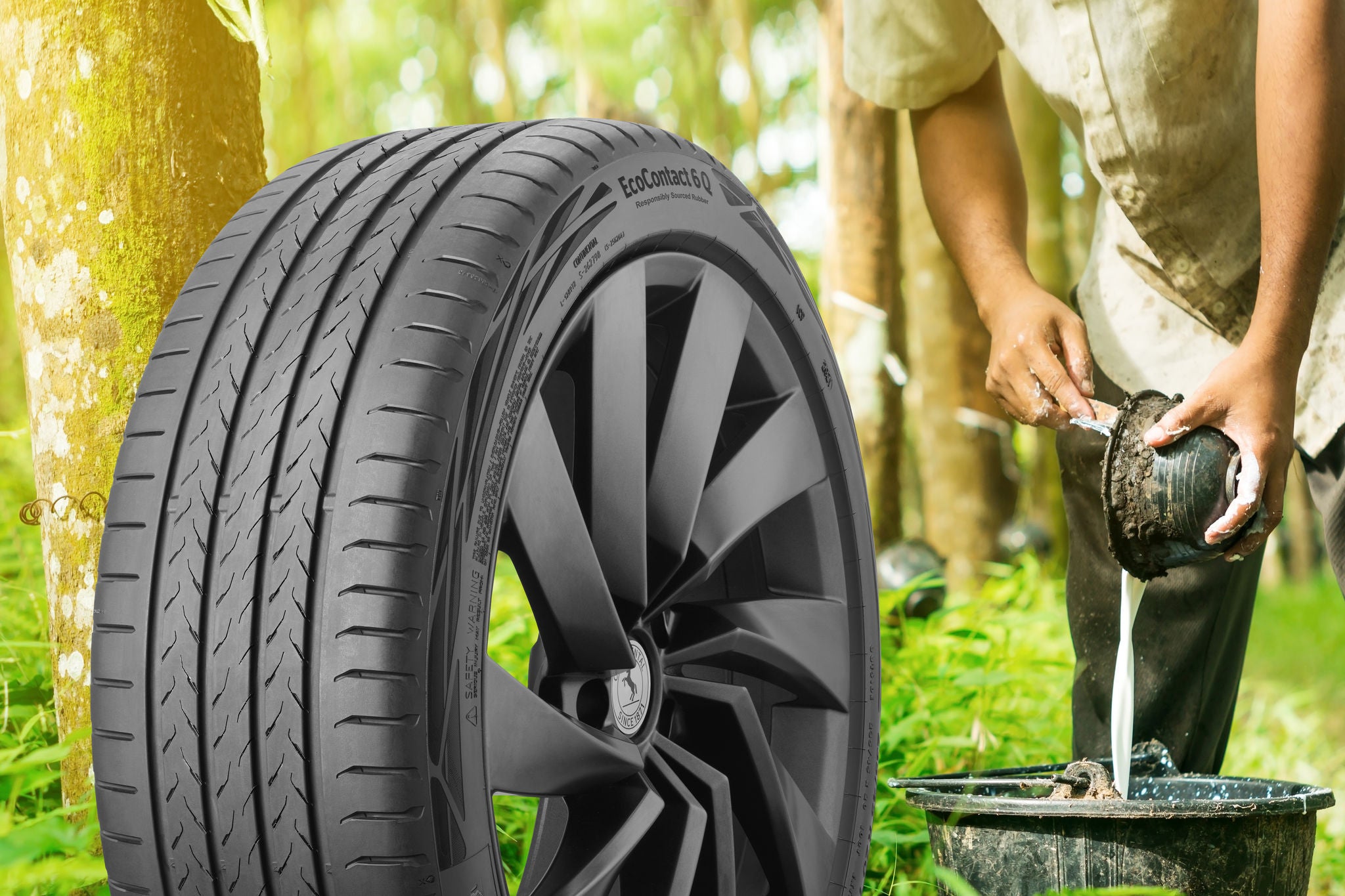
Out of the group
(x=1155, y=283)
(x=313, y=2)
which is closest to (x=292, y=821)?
(x=1155, y=283)

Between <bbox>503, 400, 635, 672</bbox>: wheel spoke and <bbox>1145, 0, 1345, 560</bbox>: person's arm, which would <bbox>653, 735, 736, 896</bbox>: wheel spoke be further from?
<bbox>1145, 0, 1345, 560</bbox>: person's arm

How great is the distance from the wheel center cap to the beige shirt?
4.53 feet

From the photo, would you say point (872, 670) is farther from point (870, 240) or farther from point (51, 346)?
point (870, 240)

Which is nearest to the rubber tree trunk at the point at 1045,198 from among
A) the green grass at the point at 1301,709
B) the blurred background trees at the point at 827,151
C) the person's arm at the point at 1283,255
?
the blurred background trees at the point at 827,151

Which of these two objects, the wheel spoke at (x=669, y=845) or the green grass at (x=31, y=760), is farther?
the wheel spoke at (x=669, y=845)

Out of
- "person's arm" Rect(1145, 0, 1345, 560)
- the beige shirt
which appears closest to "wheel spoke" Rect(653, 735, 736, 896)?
"person's arm" Rect(1145, 0, 1345, 560)

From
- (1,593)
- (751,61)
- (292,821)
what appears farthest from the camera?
(751,61)

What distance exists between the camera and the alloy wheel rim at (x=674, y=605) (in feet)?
4.90

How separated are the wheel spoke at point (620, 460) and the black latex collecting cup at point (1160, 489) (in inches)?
33.0

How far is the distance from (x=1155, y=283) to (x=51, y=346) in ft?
6.97

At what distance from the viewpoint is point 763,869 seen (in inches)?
73.7

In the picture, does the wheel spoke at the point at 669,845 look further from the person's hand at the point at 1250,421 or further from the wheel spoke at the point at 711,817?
the person's hand at the point at 1250,421

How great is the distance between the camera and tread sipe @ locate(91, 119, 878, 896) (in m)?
1.18

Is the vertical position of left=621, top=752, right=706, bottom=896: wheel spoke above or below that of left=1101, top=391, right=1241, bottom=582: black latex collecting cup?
below
